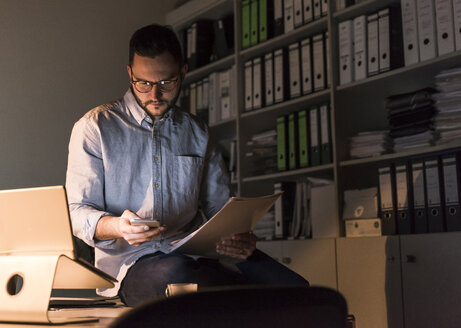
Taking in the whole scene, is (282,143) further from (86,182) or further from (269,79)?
(86,182)

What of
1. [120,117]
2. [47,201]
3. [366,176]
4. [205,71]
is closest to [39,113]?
[205,71]

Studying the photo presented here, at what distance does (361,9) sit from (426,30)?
0.41 meters

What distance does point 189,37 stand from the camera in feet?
12.9

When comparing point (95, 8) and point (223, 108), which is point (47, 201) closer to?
point (223, 108)

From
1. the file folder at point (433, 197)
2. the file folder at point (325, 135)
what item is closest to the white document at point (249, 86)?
the file folder at point (325, 135)

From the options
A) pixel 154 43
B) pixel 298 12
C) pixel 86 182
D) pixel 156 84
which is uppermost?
pixel 298 12

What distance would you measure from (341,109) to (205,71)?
114 centimetres

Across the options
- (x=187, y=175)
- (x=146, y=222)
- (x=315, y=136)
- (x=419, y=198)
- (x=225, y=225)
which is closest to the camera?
(x=146, y=222)

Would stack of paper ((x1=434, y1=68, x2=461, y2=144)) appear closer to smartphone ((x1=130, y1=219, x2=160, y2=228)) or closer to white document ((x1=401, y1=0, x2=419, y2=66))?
white document ((x1=401, y1=0, x2=419, y2=66))

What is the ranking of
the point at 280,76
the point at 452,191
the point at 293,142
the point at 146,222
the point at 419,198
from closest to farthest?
the point at 146,222 → the point at 452,191 → the point at 419,198 → the point at 293,142 → the point at 280,76

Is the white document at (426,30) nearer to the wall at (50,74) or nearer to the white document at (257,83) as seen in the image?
the white document at (257,83)

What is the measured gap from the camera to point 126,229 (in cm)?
154

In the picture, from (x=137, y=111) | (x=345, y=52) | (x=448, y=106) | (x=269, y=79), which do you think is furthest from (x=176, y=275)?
(x=269, y=79)

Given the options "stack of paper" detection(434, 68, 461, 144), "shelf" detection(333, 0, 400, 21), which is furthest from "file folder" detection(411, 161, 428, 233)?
"shelf" detection(333, 0, 400, 21)
